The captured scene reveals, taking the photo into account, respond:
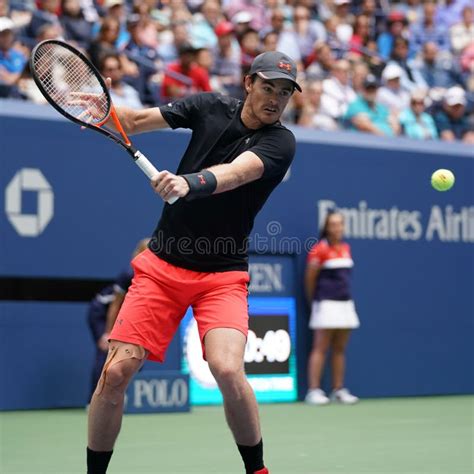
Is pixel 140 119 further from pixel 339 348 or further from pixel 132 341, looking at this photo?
pixel 339 348

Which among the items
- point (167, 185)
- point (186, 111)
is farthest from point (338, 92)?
point (167, 185)

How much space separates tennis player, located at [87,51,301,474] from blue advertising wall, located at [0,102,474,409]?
14.3 feet

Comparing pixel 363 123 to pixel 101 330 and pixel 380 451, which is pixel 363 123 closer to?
pixel 101 330

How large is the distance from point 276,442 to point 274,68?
10.7ft

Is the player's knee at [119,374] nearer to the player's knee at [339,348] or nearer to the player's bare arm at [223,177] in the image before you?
the player's bare arm at [223,177]

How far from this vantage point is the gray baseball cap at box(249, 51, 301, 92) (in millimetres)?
4652

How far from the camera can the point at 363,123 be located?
1187 centimetres

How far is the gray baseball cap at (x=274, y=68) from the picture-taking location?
183 inches

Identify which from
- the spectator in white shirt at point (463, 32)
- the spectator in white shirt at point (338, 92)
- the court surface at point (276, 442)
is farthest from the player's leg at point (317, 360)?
the spectator in white shirt at point (463, 32)

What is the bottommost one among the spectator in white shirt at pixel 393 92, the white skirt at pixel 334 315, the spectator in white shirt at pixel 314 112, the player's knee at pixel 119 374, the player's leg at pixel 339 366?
the player's leg at pixel 339 366

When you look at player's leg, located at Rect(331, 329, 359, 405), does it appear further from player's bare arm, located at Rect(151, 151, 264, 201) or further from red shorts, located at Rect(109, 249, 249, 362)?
player's bare arm, located at Rect(151, 151, 264, 201)

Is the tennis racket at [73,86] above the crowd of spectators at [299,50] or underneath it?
underneath

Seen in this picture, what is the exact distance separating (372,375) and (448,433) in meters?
3.54

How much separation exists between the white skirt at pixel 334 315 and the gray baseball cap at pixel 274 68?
228 inches
